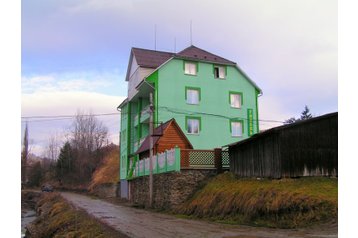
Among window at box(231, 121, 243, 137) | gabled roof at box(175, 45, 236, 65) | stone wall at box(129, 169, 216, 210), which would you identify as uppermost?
gabled roof at box(175, 45, 236, 65)

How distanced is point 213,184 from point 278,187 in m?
5.39

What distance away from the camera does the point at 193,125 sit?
34.2 m

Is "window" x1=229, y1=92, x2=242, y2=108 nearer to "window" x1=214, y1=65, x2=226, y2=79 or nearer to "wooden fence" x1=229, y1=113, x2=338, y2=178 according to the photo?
"window" x1=214, y1=65, x2=226, y2=79

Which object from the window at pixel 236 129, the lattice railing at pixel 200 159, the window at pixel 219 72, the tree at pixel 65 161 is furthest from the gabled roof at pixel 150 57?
the tree at pixel 65 161

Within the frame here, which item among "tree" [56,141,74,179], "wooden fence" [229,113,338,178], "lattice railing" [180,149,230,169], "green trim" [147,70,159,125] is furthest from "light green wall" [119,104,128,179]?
"tree" [56,141,74,179]

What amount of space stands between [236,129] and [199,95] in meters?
4.87

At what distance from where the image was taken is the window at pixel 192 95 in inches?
1357

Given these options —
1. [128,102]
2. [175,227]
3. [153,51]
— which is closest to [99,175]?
[128,102]

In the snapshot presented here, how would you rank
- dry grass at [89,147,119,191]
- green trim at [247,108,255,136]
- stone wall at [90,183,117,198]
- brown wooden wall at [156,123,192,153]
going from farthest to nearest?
dry grass at [89,147,119,191]
stone wall at [90,183,117,198]
green trim at [247,108,255,136]
brown wooden wall at [156,123,192,153]

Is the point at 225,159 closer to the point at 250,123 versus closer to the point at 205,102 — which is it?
the point at 205,102

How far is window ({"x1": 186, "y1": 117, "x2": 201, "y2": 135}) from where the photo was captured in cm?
3394

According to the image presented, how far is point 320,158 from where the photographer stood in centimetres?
1719

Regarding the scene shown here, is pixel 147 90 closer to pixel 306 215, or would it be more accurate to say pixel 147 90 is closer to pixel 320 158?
pixel 320 158

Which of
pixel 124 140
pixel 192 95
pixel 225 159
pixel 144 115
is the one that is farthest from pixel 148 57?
pixel 225 159
